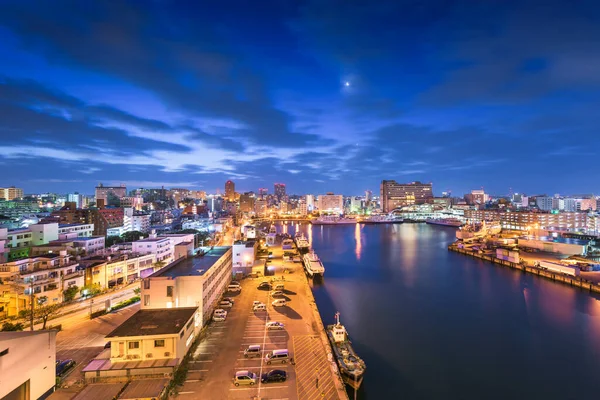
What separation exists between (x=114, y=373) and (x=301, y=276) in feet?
23.8

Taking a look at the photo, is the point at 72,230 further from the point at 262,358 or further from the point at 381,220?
the point at 381,220

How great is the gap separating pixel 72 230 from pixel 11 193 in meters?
46.6

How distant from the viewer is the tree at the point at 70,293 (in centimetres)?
767

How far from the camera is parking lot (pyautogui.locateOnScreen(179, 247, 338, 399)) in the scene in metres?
4.02

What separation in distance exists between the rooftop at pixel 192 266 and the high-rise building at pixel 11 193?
53.2 m

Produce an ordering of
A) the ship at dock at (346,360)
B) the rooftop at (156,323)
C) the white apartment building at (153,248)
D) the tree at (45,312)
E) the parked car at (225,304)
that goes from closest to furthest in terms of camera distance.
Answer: the rooftop at (156,323)
the ship at dock at (346,360)
the tree at (45,312)
the parked car at (225,304)
the white apartment building at (153,248)

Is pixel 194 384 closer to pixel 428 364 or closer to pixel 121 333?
pixel 121 333

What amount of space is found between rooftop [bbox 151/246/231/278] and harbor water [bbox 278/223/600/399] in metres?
3.48

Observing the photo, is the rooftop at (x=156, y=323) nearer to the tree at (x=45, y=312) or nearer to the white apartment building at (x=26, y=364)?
the white apartment building at (x=26, y=364)

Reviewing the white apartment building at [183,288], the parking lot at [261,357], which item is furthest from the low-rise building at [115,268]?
the parking lot at [261,357]

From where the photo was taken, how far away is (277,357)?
4.76 metres

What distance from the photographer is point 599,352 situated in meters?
6.82

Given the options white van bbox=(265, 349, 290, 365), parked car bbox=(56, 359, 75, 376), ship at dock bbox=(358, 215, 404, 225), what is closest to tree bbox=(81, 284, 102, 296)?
parked car bbox=(56, 359, 75, 376)

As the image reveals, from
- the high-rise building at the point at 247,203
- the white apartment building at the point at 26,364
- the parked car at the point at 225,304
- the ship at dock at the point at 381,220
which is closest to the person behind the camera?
the white apartment building at the point at 26,364
